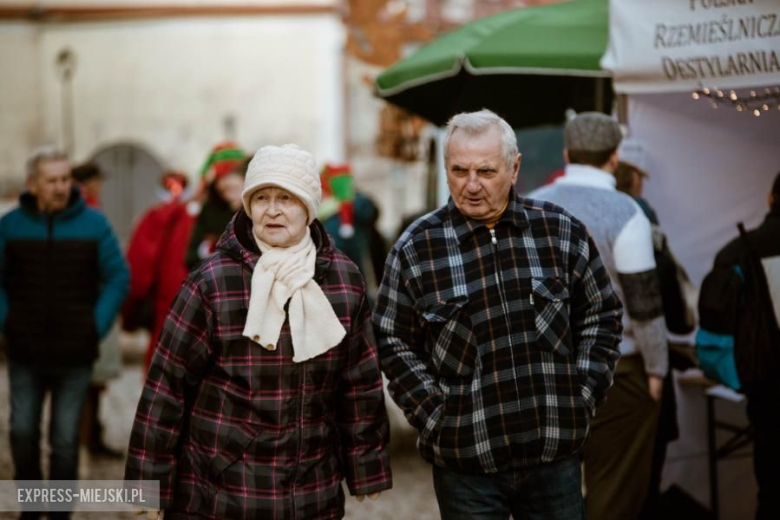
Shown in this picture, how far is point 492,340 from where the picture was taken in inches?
127

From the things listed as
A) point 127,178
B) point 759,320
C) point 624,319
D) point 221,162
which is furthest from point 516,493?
point 127,178

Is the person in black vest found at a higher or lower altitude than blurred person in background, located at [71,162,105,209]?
lower

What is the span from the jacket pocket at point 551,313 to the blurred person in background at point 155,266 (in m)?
4.29

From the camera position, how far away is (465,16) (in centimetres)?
2120

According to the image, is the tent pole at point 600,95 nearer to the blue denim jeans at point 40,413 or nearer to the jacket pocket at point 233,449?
the blue denim jeans at point 40,413

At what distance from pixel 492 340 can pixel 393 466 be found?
4.55 m

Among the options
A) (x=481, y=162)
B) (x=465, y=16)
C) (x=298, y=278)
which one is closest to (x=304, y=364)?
(x=298, y=278)

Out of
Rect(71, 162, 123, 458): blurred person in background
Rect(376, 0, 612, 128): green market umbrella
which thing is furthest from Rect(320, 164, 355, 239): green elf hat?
Rect(71, 162, 123, 458): blurred person in background

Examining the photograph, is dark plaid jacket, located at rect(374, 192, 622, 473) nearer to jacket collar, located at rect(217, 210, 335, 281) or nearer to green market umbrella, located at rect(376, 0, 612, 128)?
jacket collar, located at rect(217, 210, 335, 281)

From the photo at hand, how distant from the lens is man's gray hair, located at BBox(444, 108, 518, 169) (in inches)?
130

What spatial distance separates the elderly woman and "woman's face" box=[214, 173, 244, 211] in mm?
3101

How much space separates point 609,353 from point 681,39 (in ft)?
6.53

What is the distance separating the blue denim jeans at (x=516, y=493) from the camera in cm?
325

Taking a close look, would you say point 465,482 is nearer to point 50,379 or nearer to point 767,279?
point 767,279
